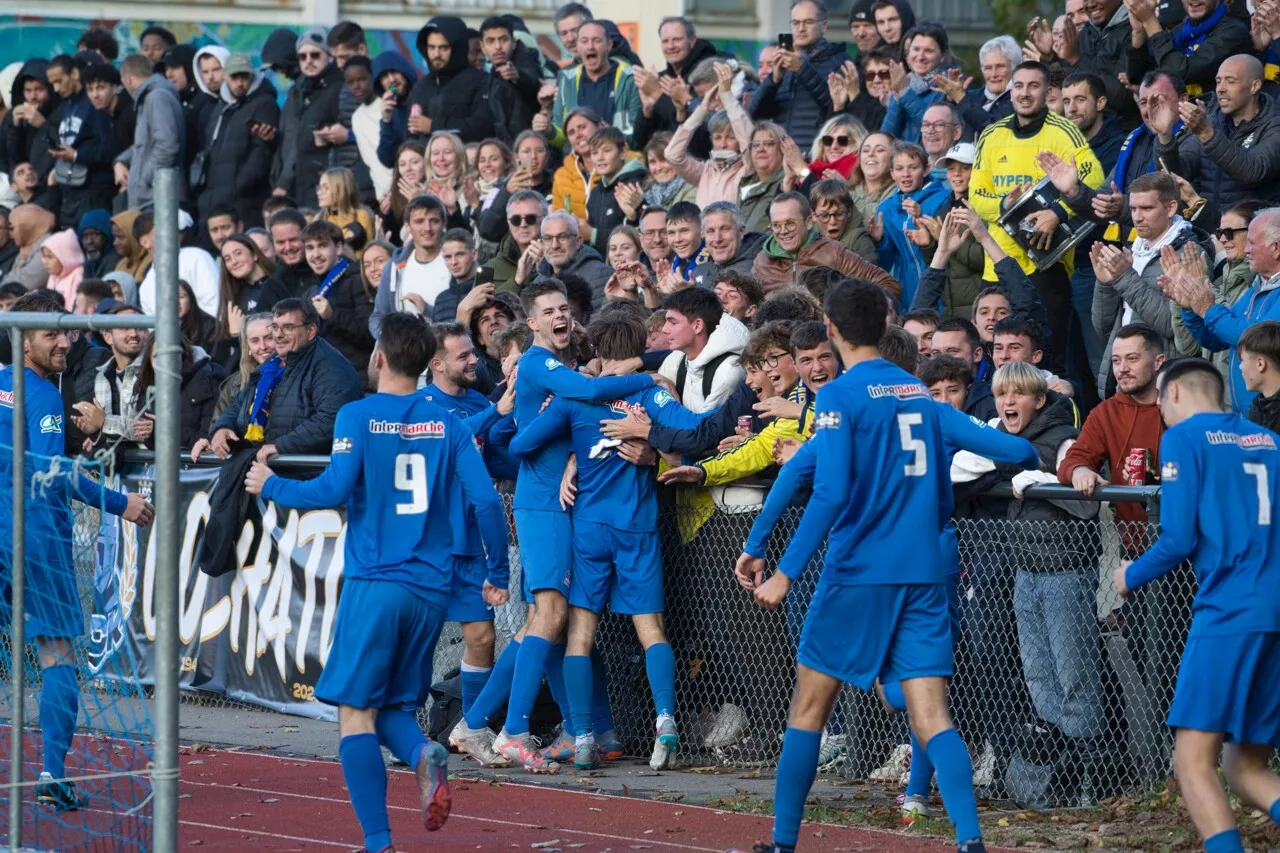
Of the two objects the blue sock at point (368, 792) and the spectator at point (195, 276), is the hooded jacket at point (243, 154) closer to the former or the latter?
the spectator at point (195, 276)

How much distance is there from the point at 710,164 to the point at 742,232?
63.4 inches

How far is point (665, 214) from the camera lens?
12.6m

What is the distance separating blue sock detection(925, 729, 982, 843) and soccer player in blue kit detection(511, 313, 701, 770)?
3.06 metres

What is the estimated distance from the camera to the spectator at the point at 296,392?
11539 millimetres

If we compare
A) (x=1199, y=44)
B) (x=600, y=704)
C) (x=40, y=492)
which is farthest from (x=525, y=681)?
(x=1199, y=44)

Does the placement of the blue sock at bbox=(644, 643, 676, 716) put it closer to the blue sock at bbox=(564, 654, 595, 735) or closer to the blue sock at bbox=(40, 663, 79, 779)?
the blue sock at bbox=(564, 654, 595, 735)

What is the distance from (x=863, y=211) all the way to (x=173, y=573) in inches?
289

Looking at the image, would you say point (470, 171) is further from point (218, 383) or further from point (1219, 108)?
point (1219, 108)

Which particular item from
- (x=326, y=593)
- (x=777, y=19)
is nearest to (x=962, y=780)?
(x=326, y=593)

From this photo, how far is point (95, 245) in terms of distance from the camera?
17.9 metres

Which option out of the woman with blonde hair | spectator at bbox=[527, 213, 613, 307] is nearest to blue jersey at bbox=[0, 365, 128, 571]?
spectator at bbox=[527, 213, 613, 307]

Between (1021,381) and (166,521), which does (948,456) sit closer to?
(1021,381)

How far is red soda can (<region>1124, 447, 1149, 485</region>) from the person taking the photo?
8.52 m

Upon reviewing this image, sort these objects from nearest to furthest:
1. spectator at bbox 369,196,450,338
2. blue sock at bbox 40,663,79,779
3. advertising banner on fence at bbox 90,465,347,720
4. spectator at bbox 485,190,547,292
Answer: blue sock at bbox 40,663,79,779 → advertising banner on fence at bbox 90,465,347,720 → spectator at bbox 485,190,547,292 → spectator at bbox 369,196,450,338
